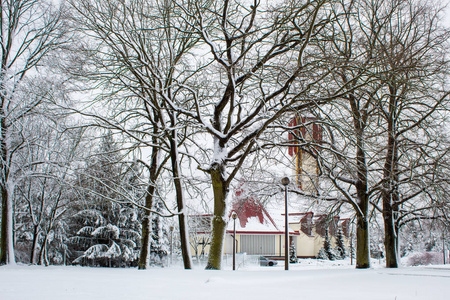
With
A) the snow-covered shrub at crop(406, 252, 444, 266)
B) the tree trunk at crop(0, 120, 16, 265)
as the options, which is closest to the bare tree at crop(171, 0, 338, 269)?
the tree trunk at crop(0, 120, 16, 265)

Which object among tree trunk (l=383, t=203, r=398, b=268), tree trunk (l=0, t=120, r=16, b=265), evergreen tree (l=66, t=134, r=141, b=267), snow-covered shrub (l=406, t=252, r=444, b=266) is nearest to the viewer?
tree trunk (l=0, t=120, r=16, b=265)

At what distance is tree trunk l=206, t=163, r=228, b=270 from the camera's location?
970cm

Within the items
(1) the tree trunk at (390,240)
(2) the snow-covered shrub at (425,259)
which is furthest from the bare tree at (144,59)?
(2) the snow-covered shrub at (425,259)

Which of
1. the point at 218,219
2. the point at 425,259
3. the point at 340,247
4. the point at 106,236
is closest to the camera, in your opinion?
the point at 218,219

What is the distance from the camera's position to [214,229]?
32.3ft

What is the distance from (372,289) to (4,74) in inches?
592

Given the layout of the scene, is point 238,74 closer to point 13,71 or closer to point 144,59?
point 144,59

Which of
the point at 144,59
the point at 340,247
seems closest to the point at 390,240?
the point at 144,59

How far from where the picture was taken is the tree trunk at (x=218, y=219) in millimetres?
9697

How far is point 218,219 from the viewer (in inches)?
390

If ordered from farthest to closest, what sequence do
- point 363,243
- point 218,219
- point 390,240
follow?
1. point 390,240
2. point 363,243
3. point 218,219

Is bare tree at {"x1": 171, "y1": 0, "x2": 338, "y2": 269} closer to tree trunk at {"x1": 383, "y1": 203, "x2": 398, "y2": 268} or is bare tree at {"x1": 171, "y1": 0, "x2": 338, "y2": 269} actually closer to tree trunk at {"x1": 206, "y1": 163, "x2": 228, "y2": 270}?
tree trunk at {"x1": 206, "y1": 163, "x2": 228, "y2": 270}

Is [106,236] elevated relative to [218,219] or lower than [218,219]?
lower

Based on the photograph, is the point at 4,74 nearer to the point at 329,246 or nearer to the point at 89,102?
the point at 89,102
